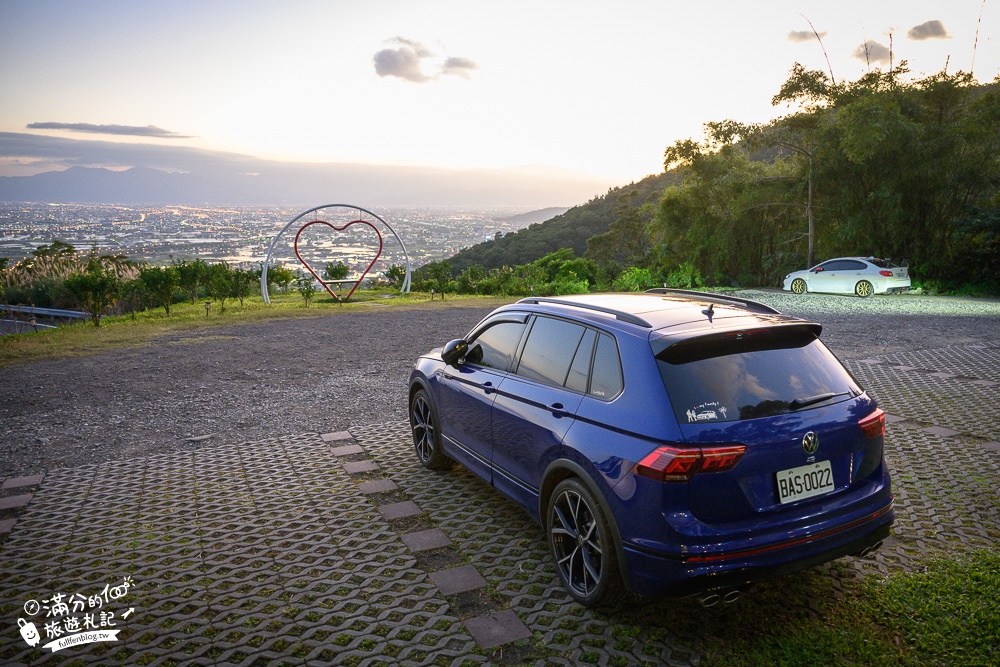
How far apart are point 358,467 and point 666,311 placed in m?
3.27

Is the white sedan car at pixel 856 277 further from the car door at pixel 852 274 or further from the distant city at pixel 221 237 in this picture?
the distant city at pixel 221 237

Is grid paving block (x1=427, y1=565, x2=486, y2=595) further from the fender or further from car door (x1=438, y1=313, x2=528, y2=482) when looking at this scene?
car door (x1=438, y1=313, x2=528, y2=482)

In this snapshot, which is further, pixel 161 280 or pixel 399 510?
pixel 161 280

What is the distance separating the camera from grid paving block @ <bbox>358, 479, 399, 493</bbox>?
516cm

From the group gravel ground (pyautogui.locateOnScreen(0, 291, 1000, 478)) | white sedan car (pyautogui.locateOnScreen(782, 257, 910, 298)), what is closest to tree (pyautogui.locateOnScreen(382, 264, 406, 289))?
gravel ground (pyautogui.locateOnScreen(0, 291, 1000, 478))

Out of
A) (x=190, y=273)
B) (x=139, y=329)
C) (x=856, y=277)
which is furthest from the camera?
(x=856, y=277)

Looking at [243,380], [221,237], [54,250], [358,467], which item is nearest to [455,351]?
[358,467]

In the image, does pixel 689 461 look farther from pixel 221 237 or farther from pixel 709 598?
pixel 221 237

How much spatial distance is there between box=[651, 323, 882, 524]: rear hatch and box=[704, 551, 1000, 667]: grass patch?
2.10ft

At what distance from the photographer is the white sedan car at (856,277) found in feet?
65.5

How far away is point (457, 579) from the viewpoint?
373 centimetres

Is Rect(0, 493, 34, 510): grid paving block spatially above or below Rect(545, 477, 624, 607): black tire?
below

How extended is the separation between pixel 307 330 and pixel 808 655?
14136mm

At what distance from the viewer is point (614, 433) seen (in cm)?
312
